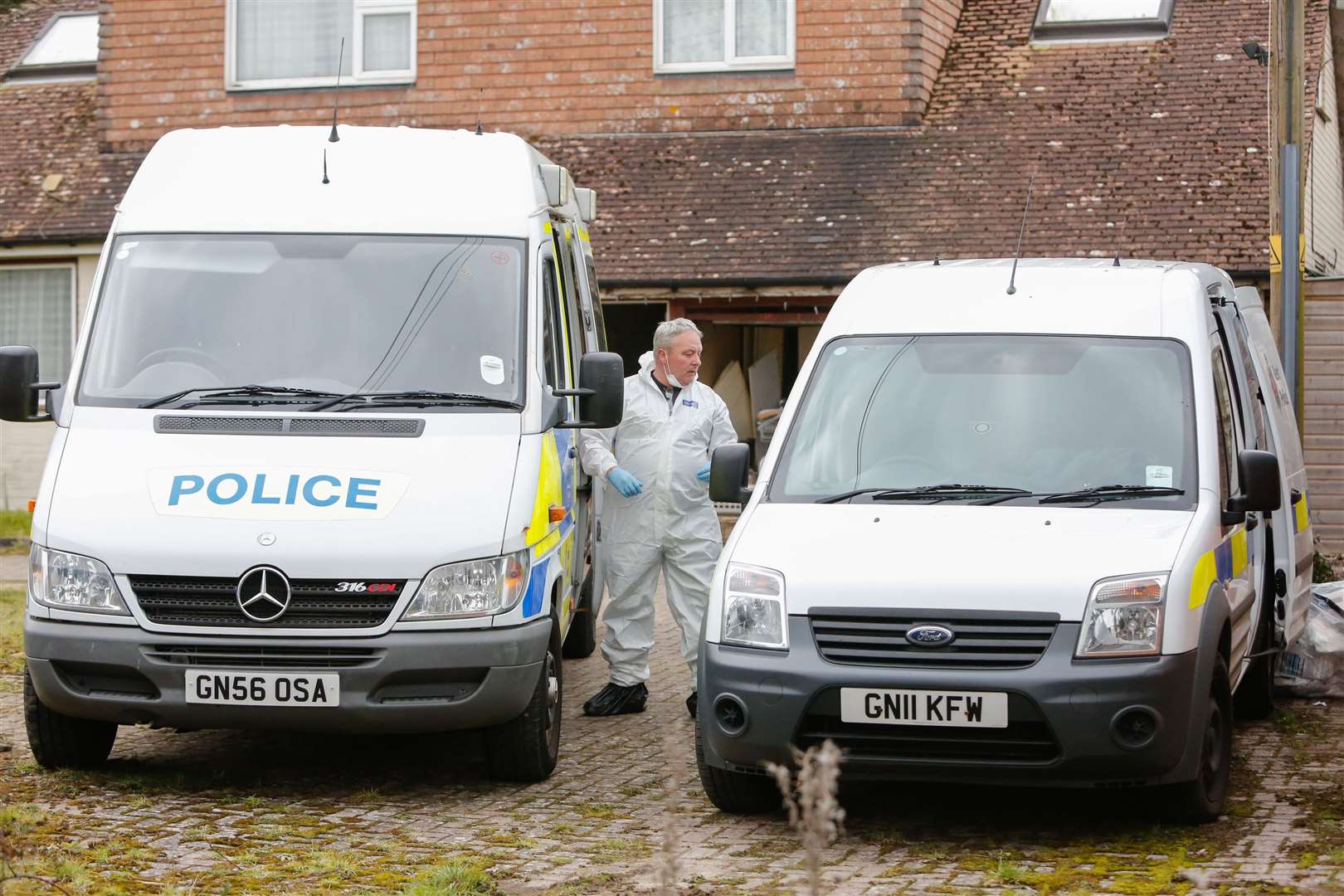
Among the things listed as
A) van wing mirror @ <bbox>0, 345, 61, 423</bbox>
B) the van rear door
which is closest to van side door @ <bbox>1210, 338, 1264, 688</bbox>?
the van rear door

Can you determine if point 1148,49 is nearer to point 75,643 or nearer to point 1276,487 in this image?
point 1276,487

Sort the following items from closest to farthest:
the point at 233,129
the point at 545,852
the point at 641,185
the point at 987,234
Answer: the point at 545,852, the point at 233,129, the point at 987,234, the point at 641,185

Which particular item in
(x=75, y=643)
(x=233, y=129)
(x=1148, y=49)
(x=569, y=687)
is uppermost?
(x=1148, y=49)

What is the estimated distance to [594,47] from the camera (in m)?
20.7

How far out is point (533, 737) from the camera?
758 centimetres

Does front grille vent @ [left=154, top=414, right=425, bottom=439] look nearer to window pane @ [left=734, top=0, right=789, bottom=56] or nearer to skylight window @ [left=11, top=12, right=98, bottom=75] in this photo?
window pane @ [left=734, top=0, right=789, bottom=56]

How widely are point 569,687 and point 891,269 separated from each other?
11.5 feet

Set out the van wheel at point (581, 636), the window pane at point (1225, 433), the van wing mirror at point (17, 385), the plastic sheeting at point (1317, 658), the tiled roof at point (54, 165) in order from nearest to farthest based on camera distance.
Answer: the window pane at point (1225, 433) → the van wing mirror at point (17, 385) → the plastic sheeting at point (1317, 658) → the van wheel at point (581, 636) → the tiled roof at point (54, 165)

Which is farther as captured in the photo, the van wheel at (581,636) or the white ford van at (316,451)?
the van wheel at (581,636)

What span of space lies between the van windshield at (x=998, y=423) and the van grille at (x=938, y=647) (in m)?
0.74

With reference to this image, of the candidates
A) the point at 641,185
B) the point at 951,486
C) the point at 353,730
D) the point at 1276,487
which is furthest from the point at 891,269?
the point at 641,185

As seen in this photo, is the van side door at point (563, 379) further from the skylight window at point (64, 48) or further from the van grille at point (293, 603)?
the skylight window at point (64, 48)

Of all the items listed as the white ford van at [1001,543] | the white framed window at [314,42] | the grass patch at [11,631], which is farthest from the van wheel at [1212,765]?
the white framed window at [314,42]

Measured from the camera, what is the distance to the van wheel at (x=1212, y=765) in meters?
6.66
